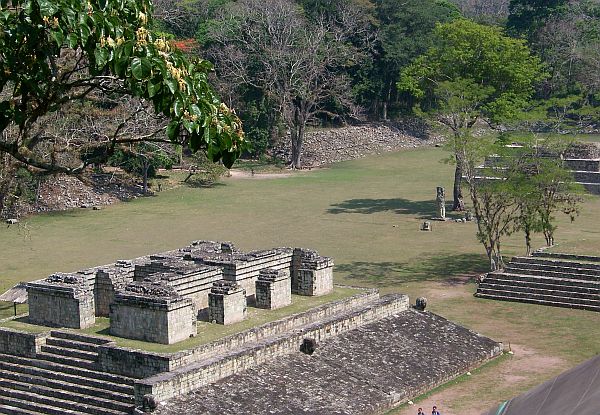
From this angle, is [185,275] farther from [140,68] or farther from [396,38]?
[396,38]

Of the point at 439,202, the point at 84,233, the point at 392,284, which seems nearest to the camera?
the point at 392,284

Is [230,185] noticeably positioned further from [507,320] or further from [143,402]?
[143,402]

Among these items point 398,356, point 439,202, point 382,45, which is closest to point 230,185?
point 439,202

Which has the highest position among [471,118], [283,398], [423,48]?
[423,48]

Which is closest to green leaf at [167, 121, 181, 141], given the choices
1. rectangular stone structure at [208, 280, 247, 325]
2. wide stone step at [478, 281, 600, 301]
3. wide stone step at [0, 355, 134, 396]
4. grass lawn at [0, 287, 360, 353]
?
wide stone step at [0, 355, 134, 396]

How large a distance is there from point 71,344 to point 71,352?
0.22m

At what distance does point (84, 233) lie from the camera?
33.9m

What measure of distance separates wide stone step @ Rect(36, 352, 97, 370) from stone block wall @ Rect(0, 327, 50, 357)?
19 centimetres

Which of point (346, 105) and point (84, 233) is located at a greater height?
point (346, 105)

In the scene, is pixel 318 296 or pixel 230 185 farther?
pixel 230 185

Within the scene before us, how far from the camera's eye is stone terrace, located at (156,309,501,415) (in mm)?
16641

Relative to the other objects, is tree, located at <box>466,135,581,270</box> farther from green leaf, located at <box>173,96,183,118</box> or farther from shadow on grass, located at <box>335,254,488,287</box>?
green leaf, located at <box>173,96,183,118</box>

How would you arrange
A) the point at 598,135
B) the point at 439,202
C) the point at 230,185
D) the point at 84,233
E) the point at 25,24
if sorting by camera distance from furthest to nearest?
the point at 598,135
the point at 230,185
the point at 439,202
the point at 84,233
the point at 25,24

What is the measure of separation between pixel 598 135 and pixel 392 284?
39.1 meters
